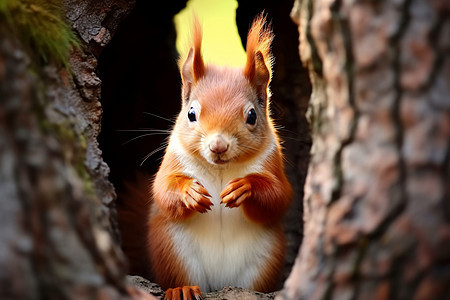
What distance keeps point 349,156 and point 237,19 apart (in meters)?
2.38

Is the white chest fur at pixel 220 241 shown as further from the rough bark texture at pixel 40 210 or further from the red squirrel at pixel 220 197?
the rough bark texture at pixel 40 210

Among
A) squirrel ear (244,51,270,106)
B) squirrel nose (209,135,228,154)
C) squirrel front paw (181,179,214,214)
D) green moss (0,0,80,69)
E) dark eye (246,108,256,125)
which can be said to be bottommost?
squirrel front paw (181,179,214,214)

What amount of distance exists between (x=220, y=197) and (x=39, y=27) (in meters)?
1.08

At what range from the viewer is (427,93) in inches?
50.3

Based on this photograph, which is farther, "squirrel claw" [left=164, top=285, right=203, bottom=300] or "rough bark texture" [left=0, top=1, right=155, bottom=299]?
"squirrel claw" [left=164, top=285, right=203, bottom=300]

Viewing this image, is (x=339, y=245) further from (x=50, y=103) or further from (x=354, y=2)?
(x=50, y=103)

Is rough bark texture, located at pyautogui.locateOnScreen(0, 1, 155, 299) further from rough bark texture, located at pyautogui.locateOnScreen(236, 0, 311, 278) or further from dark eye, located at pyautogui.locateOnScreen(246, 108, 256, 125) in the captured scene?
rough bark texture, located at pyautogui.locateOnScreen(236, 0, 311, 278)

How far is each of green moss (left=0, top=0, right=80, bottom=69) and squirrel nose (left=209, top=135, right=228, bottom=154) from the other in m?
0.69

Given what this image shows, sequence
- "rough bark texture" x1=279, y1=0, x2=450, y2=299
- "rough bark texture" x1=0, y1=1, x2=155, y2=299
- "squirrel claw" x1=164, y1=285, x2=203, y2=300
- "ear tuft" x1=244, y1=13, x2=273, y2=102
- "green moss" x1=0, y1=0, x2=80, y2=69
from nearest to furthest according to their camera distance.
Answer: "rough bark texture" x1=0, y1=1, x2=155, y2=299
"rough bark texture" x1=279, y1=0, x2=450, y2=299
"green moss" x1=0, y1=0, x2=80, y2=69
"squirrel claw" x1=164, y1=285, x2=203, y2=300
"ear tuft" x1=244, y1=13, x2=273, y2=102

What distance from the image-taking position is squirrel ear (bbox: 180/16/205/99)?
2.57 meters

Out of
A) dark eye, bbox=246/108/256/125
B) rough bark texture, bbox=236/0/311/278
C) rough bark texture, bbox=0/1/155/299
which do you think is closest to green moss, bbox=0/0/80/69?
rough bark texture, bbox=0/1/155/299

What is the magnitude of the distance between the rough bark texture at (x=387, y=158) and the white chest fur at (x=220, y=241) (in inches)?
41.8

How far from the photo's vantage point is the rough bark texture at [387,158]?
4.16ft

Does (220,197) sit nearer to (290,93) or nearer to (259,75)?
(259,75)
